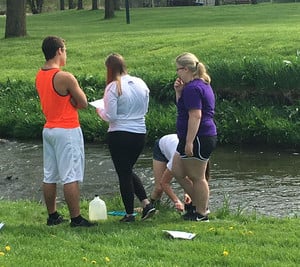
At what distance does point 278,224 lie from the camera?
6645 millimetres

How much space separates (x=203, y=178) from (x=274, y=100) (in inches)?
272

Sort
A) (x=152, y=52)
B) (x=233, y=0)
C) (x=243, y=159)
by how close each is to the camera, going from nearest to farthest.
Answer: (x=243, y=159), (x=152, y=52), (x=233, y=0)

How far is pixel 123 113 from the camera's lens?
6816 millimetres

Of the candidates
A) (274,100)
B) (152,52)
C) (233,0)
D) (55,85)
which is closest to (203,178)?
(55,85)

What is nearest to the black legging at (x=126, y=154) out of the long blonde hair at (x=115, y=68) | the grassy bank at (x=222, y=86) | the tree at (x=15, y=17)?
the long blonde hair at (x=115, y=68)

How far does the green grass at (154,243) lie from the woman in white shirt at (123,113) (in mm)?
661

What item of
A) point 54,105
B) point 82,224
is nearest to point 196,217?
point 82,224

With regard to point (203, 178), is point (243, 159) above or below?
below

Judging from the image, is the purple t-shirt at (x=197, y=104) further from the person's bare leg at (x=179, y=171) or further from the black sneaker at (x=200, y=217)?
the black sneaker at (x=200, y=217)

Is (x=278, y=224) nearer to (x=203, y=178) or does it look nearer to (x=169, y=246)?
(x=203, y=178)

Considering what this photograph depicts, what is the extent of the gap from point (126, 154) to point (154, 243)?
4.24 feet

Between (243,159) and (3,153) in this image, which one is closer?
(243,159)

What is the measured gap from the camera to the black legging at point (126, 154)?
682 cm

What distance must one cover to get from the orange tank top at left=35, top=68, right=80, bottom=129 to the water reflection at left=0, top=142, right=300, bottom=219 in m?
2.34
